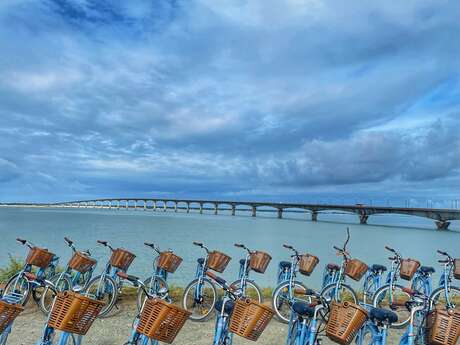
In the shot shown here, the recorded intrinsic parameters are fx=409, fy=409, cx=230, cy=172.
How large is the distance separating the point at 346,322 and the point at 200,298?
3272 millimetres

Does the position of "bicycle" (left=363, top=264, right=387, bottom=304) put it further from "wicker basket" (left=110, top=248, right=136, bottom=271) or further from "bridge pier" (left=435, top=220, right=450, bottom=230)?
"bridge pier" (left=435, top=220, right=450, bottom=230)

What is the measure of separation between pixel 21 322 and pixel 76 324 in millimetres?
3398

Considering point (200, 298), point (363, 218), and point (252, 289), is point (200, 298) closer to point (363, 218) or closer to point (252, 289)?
point (252, 289)

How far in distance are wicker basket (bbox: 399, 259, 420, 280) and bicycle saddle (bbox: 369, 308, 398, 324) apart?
14.4 ft

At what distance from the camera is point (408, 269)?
8.13 meters

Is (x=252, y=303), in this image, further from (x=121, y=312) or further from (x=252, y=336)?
(x=121, y=312)

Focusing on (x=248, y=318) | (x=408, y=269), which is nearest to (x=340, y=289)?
(x=408, y=269)

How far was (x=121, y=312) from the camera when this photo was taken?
7316mm

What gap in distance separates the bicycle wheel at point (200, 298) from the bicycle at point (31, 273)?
7.54 ft

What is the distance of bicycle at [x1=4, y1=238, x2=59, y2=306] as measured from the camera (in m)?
6.19

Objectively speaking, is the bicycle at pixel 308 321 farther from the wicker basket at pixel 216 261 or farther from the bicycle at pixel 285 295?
the wicker basket at pixel 216 261

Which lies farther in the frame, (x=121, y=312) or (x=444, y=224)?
(x=444, y=224)

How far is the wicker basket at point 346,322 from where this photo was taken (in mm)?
4082

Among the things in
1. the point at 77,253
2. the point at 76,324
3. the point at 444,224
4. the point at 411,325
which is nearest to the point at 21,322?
the point at 77,253
